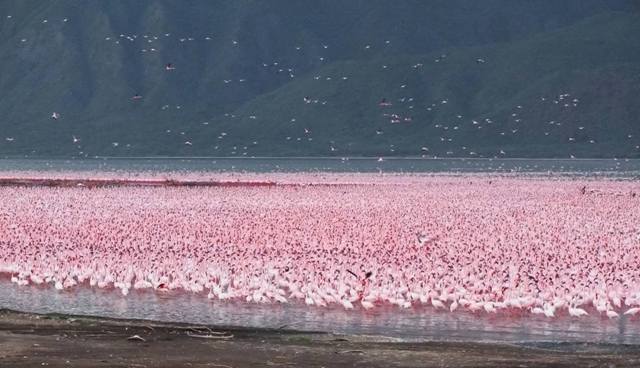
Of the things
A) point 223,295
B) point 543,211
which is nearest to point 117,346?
point 223,295

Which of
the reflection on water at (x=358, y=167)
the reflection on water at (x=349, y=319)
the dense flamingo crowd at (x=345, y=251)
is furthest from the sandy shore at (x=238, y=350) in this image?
the reflection on water at (x=358, y=167)

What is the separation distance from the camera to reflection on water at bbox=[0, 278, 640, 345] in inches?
774

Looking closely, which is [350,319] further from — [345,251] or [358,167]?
[358,167]

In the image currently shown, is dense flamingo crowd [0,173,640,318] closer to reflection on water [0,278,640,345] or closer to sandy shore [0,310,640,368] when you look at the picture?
reflection on water [0,278,640,345]

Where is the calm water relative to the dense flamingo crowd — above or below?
below

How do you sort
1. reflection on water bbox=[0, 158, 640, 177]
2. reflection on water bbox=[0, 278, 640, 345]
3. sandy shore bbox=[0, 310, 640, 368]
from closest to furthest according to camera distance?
sandy shore bbox=[0, 310, 640, 368]
reflection on water bbox=[0, 278, 640, 345]
reflection on water bbox=[0, 158, 640, 177]

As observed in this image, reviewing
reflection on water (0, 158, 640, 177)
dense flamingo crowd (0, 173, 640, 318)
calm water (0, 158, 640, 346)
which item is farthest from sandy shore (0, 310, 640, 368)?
reflection on water (0, 158, 640, 177)

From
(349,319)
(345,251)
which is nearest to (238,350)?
(349,319)

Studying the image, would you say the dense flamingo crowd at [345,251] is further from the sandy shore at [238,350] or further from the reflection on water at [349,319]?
the sandy shore at [238,350]

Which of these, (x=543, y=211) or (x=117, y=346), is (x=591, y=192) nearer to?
(x=543, y=211)

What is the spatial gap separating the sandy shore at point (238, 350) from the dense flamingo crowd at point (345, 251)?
4.27m

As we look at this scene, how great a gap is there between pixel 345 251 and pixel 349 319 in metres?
9.32

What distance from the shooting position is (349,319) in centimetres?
2111

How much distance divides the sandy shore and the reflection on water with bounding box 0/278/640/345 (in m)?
1.63
